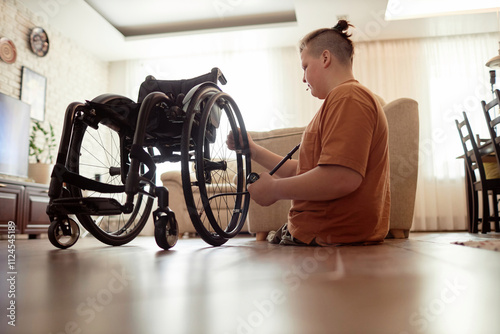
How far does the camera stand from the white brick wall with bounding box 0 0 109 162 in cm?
439

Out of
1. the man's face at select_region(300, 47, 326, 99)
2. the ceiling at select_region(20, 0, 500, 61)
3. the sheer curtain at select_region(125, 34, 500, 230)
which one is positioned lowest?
the man's face at select_region(300, 47, 326, 99)

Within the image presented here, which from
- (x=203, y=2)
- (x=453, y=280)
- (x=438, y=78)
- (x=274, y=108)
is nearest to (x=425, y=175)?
(x=438, y=78)

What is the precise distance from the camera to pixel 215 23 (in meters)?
5.38

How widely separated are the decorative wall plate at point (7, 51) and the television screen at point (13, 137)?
1.91 ft

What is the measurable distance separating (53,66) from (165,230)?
452cm

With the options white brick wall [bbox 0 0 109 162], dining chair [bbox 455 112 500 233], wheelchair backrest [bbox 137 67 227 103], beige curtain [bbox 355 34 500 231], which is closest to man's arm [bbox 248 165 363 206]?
wheelchair backrest [bbox 137 67 227 103]

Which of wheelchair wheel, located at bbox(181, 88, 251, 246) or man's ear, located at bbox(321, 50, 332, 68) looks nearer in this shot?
wheelchair wheel, located at bbox(181, 88, 251, 246)

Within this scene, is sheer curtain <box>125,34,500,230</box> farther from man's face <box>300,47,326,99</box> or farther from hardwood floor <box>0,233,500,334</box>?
hardwood floor <box>0,233,500,334</box>

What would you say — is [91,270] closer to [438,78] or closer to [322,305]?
[322,305]

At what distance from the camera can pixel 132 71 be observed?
6.11m

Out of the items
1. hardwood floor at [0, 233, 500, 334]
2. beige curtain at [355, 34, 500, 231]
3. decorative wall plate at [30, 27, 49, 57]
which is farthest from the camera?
beige curtain at [355, 34, 500, 231]

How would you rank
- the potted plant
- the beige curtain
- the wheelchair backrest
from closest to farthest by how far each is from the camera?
the wheelchair backrest → the potted plant → the beige curtain

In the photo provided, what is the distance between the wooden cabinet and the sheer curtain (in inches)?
78.8

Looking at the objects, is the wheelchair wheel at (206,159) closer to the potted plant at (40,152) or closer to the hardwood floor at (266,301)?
the hardwood floor at (266,301)
